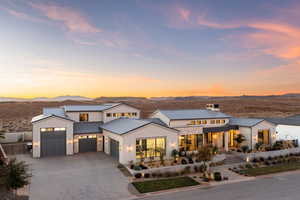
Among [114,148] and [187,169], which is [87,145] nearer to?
[114,148]

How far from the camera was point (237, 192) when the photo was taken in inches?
624

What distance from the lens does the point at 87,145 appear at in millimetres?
28406

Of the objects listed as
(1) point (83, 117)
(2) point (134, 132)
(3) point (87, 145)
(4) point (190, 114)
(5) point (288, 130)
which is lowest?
(3) point (87, 145)

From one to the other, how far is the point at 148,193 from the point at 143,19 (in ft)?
80.5

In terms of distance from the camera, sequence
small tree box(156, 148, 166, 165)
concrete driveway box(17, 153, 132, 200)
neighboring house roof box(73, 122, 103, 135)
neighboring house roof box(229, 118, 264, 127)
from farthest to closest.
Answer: neighboring house roof box(229, 118, 264, 127)
neighboring house roof box(73, 122, 103, 135)
small tree box(156, 148, 166, 165)
concrete driveway box(17, 153, 132, 200)

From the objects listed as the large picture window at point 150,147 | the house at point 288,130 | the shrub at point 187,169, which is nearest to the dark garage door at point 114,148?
the large picture window at point 150,147

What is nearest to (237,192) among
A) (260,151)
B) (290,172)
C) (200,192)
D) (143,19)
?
(200,192)

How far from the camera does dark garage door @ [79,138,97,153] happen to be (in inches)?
1107

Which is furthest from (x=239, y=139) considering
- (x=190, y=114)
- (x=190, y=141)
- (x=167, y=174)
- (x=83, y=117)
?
(x=83, y=117)

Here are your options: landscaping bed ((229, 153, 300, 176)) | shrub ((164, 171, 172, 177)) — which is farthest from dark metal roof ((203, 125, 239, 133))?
shrub ((164, 171, 172, 177))

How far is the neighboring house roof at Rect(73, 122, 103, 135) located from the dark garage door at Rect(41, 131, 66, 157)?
1912 mm

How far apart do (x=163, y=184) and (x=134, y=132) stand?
23.1ft

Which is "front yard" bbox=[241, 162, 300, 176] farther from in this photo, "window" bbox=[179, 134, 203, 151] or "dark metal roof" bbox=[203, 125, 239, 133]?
"window" bbox=[179, 134, 203, 151]

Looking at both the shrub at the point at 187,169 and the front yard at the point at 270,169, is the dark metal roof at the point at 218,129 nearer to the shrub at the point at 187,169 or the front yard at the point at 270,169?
the front yard at the point at 270,169
